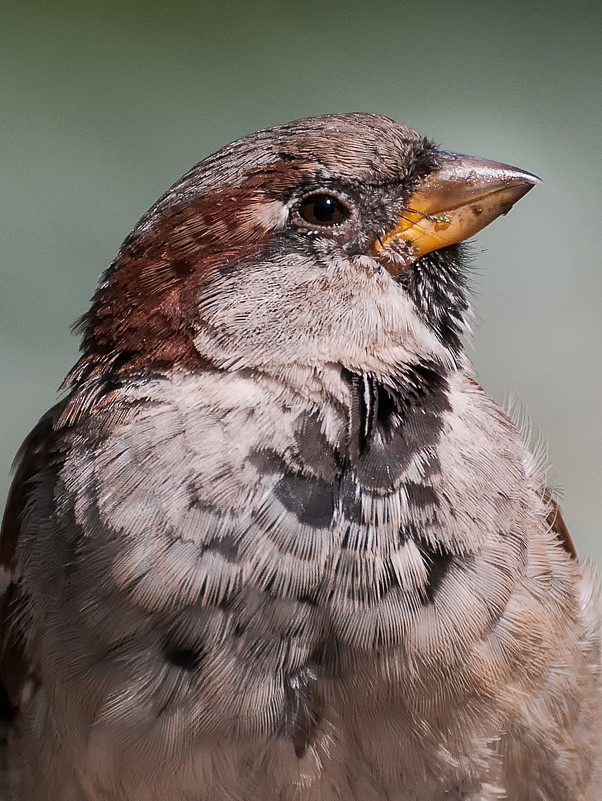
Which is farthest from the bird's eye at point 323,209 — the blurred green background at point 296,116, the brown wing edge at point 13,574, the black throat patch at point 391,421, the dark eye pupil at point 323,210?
the blurred green background at point 296,116

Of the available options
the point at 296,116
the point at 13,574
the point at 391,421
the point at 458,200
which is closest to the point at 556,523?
the point at 391,421

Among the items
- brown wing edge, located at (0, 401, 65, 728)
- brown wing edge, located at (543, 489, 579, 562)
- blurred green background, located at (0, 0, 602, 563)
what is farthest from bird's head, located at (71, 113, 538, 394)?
blurred green background, located at (0, 0, 602, 563)

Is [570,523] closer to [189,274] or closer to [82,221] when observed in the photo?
[82,221]

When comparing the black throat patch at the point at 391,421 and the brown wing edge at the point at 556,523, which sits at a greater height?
the black throat patch at the point at 391,421

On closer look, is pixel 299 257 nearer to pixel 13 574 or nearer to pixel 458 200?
pixel 458 200

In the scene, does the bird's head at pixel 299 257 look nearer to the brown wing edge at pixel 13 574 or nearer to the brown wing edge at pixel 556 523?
the brown wing edge at pixel 13 574

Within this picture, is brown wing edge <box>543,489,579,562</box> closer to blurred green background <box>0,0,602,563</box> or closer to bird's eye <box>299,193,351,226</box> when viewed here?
bird's eye <box>299,193,351,226</box>
